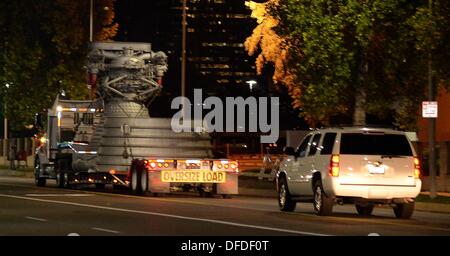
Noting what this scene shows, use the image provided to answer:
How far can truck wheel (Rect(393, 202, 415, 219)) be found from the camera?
79.5 feet

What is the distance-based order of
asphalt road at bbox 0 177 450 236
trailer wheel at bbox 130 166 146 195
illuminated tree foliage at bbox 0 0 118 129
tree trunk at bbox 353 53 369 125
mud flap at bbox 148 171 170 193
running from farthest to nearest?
illuminated tree foliage at bbox 0 0 118 129 < tree trunk at bbox 353 53 369 125 < trailer wheel at bbox 130 166 146 195 < mud flap at bbox 148 171 170 193 < asphalt road at bbox 0 177 450 236

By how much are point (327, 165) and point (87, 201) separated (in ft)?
26.5

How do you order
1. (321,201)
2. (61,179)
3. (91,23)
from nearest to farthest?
(321,201) → (61,179) → (91,23)

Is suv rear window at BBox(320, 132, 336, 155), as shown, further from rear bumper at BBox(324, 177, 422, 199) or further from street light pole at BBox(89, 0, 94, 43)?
street light pole at BBox(89, 0, 94, 43)

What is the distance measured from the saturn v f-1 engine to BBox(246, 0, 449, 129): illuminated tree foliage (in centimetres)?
403

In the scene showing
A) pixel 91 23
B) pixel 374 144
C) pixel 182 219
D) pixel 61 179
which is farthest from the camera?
pixel 91 23

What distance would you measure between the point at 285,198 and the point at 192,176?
6380mm

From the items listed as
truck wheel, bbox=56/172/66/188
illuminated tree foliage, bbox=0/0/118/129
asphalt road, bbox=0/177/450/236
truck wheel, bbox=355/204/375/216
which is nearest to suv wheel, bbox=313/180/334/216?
asphalt road, bbox=0/177/450/236

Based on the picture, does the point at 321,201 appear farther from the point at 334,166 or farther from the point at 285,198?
the point at 285,198

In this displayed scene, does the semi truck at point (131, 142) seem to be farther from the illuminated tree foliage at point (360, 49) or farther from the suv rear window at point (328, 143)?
the suv rear window at point (328, 143)

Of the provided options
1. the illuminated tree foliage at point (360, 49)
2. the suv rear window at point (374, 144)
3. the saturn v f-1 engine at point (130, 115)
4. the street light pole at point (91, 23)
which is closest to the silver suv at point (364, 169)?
the suv rear window at point (374, 144)

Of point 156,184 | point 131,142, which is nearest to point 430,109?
point 156,184

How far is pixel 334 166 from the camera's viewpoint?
76.5ft
